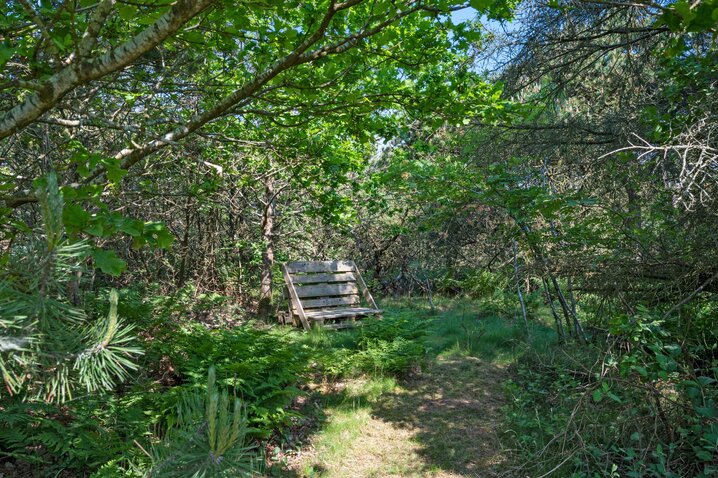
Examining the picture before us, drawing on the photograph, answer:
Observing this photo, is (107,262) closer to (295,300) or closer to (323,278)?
(295,300)

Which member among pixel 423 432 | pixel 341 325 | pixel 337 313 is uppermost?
pixel 337 313

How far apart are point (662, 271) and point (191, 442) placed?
3.80 metres

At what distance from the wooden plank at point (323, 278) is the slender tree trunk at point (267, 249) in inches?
23.8

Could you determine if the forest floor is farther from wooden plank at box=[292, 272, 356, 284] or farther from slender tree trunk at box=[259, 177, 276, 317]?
slender tree trunk at box=[259, 177, 276, 317]

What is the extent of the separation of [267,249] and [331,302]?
1.61m

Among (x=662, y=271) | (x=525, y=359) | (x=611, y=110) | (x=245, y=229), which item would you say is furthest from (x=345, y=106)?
(x=245, y=229)

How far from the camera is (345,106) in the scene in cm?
Answer: 399

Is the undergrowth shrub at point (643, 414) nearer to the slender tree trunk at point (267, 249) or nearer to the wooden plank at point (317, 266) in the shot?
the wooden plank at point (317, 266)

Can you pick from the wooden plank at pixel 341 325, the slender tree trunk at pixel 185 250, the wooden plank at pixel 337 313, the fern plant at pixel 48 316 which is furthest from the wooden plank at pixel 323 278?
the fern plant at pixel 48 316

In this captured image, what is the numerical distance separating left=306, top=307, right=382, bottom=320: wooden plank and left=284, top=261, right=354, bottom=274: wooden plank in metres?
1.00

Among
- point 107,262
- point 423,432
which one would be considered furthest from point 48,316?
point 423,432

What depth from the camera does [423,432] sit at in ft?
16.3

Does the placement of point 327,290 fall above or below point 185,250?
below

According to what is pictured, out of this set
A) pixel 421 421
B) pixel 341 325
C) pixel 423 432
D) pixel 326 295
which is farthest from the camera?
pixel 326 295
